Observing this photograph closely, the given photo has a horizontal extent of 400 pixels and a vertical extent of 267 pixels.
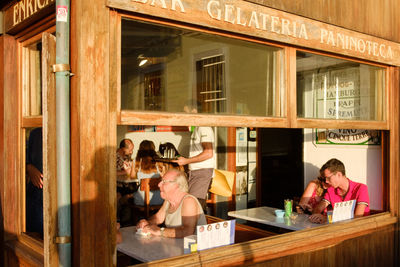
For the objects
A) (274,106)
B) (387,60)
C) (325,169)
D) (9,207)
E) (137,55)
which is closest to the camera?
(137,55)

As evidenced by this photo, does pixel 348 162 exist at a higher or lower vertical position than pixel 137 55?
lower

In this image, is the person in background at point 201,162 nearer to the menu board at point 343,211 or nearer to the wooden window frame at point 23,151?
the menu board at point 343,211

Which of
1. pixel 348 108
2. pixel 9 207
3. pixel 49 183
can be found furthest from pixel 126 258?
pixel 348 108

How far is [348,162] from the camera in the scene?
17.4ft

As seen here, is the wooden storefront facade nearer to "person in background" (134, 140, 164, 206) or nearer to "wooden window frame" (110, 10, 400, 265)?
"wooden window frame" (110, 10, 400, 265)

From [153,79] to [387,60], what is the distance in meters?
2.64

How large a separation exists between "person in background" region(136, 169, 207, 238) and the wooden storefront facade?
537mm

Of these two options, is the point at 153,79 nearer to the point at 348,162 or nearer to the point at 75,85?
the point at 75,85

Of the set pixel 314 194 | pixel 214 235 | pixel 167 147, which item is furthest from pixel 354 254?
pixel 167 147

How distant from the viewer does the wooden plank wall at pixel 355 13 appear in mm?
3471

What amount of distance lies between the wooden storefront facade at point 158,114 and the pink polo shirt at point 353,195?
23 cm

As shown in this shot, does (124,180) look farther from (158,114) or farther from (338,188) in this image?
(158,114)

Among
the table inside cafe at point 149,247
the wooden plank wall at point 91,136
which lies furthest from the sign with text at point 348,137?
the wooden plank wall at point 91,136

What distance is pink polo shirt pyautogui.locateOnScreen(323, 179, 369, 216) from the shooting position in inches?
173
